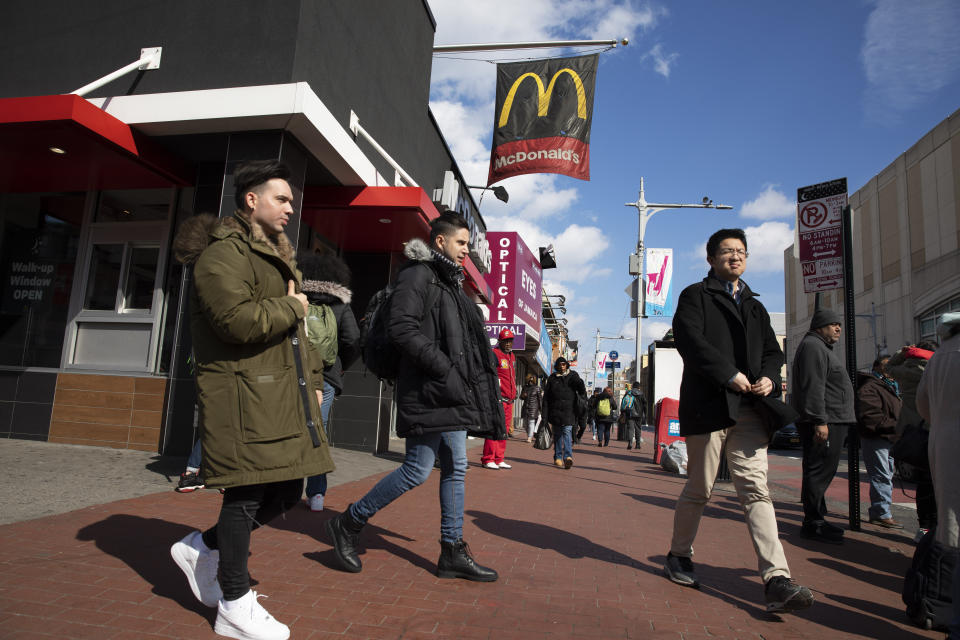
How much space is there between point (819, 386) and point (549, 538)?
98.8 inches

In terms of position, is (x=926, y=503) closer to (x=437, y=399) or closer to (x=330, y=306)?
(x=437, y=399)

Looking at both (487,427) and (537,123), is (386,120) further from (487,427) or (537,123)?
(487,427)

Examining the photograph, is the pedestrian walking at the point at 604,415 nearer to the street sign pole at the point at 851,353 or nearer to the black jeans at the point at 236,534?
the street sign pole at the point at 851,353

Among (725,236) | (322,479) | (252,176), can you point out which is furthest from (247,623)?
(725,236)

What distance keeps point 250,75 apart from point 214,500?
425 centimetres

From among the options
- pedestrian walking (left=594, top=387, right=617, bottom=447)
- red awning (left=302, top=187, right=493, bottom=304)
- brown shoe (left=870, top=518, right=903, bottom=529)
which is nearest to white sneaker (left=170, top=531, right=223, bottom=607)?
red awning (left=302, top=187, right=493, bottom=304)

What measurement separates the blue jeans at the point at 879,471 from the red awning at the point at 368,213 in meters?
5.40

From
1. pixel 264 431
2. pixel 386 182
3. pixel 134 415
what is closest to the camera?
pixel 264 431

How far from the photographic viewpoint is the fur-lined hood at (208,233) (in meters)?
2.41

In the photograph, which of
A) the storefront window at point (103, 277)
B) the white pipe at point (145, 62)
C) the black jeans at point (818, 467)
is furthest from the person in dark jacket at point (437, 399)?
the storefront window at point (103, 277)

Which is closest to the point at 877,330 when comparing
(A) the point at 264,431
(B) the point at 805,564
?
(B) the point at 805,564

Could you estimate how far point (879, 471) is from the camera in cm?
591

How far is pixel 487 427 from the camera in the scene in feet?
10.6

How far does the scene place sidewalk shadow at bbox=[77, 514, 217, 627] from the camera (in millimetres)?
2680
